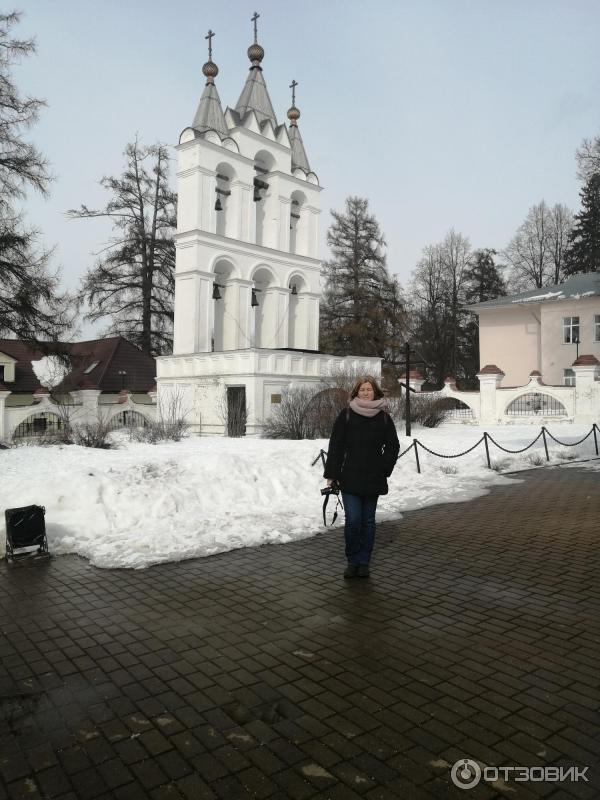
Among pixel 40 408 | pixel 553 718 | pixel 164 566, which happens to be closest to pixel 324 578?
pixel 164 566

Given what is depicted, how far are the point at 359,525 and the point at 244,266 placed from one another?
2386 centimetres


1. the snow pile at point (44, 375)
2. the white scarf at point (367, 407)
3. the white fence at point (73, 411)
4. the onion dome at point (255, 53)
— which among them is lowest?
the white fence at point (73, 411)

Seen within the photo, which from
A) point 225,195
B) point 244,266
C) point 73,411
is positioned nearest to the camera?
point 73,411

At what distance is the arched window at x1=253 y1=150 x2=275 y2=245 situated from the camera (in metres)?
29.7

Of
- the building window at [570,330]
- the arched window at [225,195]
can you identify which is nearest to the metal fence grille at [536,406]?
the building window at [570,330]

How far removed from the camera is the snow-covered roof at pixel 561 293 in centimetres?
3394

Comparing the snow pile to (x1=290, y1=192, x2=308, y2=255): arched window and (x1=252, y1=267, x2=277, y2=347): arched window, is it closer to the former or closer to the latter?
(x1=252, y1=267, x2=277, y2=347): arched window

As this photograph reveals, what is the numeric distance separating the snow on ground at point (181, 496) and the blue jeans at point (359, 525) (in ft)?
5.11

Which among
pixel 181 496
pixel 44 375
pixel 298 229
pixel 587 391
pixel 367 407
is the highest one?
pixel 298 229

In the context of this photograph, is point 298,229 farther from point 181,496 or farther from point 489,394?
point 181,496

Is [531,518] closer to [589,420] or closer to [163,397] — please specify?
[589,420]

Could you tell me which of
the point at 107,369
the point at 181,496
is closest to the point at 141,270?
the point at 107,369

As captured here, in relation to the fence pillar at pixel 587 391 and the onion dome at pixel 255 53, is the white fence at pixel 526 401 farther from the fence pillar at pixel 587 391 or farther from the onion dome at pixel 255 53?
the onion dome at pixel 255 53

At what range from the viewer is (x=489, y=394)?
25562 millimetres
